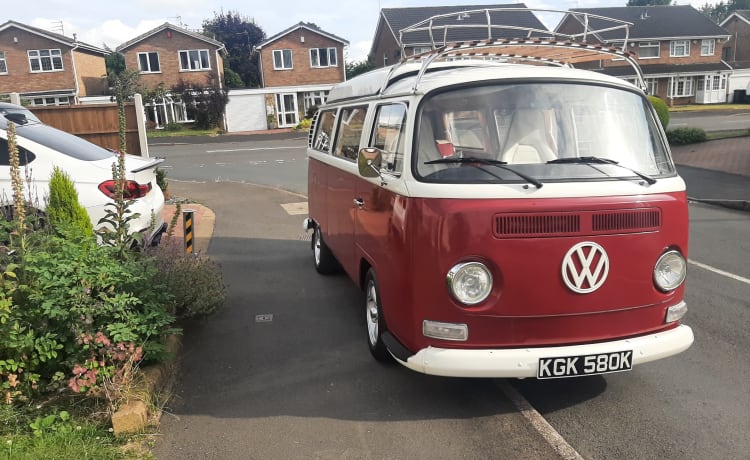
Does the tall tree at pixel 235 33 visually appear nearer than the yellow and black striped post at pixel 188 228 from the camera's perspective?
No

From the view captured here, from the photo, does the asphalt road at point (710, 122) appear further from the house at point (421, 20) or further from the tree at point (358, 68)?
the tree at point (358, 68)

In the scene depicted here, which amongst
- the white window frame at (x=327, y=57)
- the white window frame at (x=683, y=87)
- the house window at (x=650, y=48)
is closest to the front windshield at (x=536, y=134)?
the white window frame at (x=327, y=57)

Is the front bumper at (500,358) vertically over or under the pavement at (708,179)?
over

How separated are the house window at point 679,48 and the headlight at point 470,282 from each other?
5934 centimetres

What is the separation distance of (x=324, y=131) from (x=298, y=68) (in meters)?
39.4

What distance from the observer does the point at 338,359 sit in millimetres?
4969

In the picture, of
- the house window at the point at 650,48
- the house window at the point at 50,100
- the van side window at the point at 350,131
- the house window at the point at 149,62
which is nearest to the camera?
the van side window at the point at 350,131

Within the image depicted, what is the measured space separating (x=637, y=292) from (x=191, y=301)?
3.68 metres

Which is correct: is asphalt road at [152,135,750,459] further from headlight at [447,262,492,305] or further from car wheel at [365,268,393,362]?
headlight at [447,262,492,305]

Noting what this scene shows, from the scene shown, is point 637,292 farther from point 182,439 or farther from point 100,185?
point 100,185

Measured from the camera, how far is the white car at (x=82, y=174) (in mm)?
6402

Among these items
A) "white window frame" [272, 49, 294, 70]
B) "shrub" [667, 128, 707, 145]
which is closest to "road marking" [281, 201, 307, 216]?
"shrub" [667, 128, 707, 145]

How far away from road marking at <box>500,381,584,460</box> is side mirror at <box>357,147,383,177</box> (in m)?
1.83

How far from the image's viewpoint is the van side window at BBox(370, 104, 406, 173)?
4133mm
